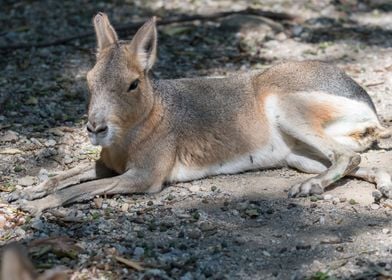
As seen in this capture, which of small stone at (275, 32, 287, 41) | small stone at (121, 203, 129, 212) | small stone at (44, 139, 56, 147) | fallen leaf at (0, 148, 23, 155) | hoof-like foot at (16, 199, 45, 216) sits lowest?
small stone at (275, 32, 287, 41)

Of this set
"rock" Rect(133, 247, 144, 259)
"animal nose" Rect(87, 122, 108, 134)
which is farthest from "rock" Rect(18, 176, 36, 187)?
"rock" Rect(133, 247, 144, 259)

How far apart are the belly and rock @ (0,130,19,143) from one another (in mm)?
1518

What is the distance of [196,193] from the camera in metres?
5.70

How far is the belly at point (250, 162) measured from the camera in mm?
5980

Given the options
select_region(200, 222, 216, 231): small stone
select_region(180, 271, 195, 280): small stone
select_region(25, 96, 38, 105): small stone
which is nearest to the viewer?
select_region(180, 271, 195, 280): small stone

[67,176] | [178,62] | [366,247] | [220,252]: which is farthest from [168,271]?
[178,62]

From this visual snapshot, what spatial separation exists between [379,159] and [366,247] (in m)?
1.54

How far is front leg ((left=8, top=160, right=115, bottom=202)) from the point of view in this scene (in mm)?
5539

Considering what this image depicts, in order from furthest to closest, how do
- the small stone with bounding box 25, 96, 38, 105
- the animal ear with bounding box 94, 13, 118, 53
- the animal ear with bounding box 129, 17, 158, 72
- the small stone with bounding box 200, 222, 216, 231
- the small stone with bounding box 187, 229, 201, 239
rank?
the small stone with bounding box 25, 96, 38, 105 → the animal ear with bounding box 94, 13, 118, 53 → the animal ear with bounding box 129, 17, 158, 72 → the small stone with bounding box 200, 222, 216, 231 → the small stone with bounding box 187, 229, 201, 239

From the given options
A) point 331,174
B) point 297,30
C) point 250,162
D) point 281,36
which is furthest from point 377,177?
point 297,30

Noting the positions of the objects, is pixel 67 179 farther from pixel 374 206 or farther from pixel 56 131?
pixel 374 206

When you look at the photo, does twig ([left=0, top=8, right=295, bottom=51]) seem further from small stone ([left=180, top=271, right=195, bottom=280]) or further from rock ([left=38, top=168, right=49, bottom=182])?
small stone ([left=180, top=271, right=195, bottom=280])

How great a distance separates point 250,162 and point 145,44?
1.21 metres

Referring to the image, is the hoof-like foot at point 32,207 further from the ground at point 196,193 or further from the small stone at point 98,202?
the small stone at point 98,202
